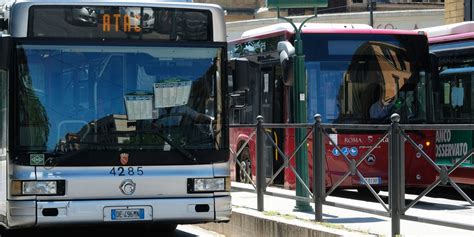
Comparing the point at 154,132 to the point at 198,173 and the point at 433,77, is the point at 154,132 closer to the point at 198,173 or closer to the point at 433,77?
the point at 198,173

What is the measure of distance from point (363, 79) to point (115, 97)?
253 inches

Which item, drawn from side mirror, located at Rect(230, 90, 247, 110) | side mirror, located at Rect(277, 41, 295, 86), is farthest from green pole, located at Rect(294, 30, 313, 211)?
side mirror, located at Rect(230, 90, 247, 110)

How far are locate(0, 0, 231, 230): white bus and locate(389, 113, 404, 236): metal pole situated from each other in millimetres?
1926

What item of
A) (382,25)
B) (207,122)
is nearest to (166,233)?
(207,122)

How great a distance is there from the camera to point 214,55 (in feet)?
32.2


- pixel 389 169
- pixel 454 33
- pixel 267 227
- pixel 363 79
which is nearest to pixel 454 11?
pixel 454 33

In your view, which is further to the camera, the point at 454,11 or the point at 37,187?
the point at 454,11

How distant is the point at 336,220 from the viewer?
10.6m

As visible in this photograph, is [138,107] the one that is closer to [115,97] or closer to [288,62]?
[115,97]

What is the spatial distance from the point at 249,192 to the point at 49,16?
5342 mm

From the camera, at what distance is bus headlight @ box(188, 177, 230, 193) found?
9.61 meters

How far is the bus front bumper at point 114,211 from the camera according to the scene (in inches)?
358

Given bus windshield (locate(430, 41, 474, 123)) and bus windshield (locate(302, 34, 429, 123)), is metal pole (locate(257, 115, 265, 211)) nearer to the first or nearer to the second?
bus windshield (locate(302, 34, 429, 123))

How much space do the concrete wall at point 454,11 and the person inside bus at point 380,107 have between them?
13299mm
